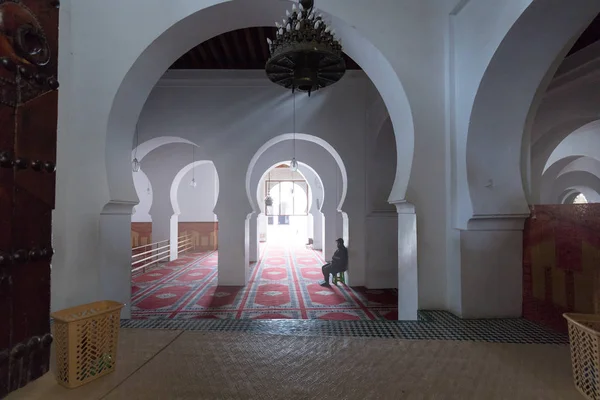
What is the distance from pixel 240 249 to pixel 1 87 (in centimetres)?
420

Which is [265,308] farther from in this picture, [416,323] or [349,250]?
[416,323]

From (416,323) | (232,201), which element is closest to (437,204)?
(416,323)

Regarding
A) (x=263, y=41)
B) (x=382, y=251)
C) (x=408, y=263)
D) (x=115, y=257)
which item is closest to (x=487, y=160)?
(x=408, y=263)

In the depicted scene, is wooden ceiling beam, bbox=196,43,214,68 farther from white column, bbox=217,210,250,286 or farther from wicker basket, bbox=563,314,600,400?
wicker basket, bbox=563,314,600,400

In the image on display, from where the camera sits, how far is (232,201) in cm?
511

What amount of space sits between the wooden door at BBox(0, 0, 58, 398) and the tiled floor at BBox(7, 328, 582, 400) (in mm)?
169

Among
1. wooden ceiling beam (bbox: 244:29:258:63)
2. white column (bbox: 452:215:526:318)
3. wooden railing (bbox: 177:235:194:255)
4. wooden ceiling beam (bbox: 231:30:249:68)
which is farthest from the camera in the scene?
wooden railing (bbox: 177:235:194:255)

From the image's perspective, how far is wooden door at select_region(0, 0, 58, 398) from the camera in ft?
3.92

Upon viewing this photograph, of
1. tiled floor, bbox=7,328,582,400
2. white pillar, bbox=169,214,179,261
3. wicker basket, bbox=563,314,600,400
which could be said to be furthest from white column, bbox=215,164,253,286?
wicker basket, bbox=563,314,600,400

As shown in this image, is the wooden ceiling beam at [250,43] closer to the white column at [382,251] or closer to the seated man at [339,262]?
the white column at [382,251]

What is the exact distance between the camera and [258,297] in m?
4.65

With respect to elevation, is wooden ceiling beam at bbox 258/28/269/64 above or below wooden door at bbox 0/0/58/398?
above

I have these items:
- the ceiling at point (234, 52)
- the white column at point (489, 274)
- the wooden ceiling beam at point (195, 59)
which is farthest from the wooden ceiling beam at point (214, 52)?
the white column at point (489, 274)

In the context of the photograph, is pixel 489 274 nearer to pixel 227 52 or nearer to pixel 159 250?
pixel 227 52
